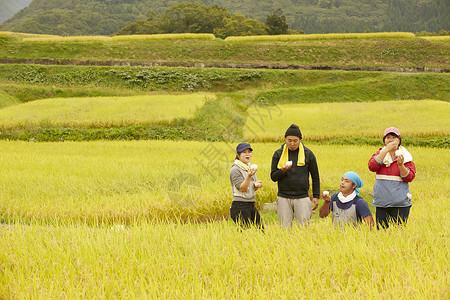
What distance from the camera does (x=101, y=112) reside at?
728 inches

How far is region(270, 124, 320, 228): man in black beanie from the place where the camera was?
487 centimetres

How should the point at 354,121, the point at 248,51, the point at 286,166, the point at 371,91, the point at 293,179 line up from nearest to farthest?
the point at 286,166
the point at 293,179
the point at 354,121
the point at 371,91
the point at 248,51

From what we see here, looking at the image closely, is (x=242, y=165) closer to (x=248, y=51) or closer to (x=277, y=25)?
(x=248, y=51)

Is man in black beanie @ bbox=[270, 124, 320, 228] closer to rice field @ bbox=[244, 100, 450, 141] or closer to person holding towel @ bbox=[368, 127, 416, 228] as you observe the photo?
person holding towel @ bbox=[368, 127, 416, 228]

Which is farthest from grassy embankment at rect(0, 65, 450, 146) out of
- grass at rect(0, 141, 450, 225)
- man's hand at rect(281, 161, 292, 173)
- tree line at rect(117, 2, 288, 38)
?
tree line at rect(117, 2, 288, 38)

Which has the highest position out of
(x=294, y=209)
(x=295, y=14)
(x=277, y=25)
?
(x=295, y=14)

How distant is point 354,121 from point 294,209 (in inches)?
574

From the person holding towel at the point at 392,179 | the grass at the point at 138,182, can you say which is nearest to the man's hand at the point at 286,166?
the person holding towel at the point at 392,179

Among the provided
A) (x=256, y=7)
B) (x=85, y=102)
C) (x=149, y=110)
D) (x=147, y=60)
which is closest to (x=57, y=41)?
(x=147, y=60)

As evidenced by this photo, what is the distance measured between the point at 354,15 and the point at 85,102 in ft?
415

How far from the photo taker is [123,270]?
306 centimetres

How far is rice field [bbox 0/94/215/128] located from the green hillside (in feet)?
258

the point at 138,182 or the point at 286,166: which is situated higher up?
the point at 286,166

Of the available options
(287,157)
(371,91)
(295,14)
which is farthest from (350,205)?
(295,14)
